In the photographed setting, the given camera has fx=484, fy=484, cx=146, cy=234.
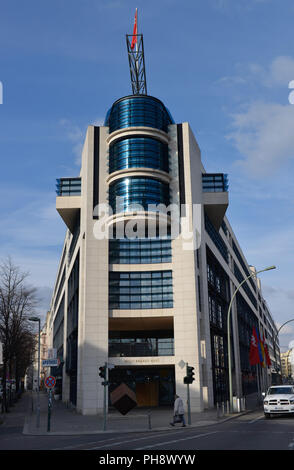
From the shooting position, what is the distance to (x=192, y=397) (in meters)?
36.8

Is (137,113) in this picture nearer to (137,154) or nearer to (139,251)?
(137,154)

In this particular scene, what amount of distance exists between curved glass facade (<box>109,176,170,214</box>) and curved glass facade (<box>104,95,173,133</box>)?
5168 millimetres

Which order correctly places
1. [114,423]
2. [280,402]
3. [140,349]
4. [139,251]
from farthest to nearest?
[139,251] → [140,349] → [114,423] → [280,402]

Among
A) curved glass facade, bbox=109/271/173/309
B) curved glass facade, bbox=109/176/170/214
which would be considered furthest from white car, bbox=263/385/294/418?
curved glass facade, bbox=109/176/170/214

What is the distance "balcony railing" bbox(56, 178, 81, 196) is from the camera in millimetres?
47250

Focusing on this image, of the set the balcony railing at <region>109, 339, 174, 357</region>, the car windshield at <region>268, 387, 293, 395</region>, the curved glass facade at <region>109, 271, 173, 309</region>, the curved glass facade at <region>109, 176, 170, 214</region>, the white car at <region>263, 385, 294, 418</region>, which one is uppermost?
the curved glass facade at <region>109, 176, 170, 214</region>

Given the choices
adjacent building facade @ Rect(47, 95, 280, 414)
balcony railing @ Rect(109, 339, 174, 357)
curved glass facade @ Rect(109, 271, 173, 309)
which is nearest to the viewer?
adjacent building facade @ Rect(47, 95, 280, 414)

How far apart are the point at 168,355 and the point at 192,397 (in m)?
3.67

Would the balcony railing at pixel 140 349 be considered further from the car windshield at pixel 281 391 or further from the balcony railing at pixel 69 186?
the balcony railing at pixel 69 186

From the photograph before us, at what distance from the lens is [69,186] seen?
156ft

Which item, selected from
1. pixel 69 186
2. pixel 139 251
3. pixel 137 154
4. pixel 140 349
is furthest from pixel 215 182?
pixel 140 349

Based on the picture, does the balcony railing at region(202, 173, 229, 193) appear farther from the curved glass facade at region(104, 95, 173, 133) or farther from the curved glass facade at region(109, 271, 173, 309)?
the curved glass facade at region(109, 271, 173, 309)

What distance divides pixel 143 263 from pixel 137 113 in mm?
13087
